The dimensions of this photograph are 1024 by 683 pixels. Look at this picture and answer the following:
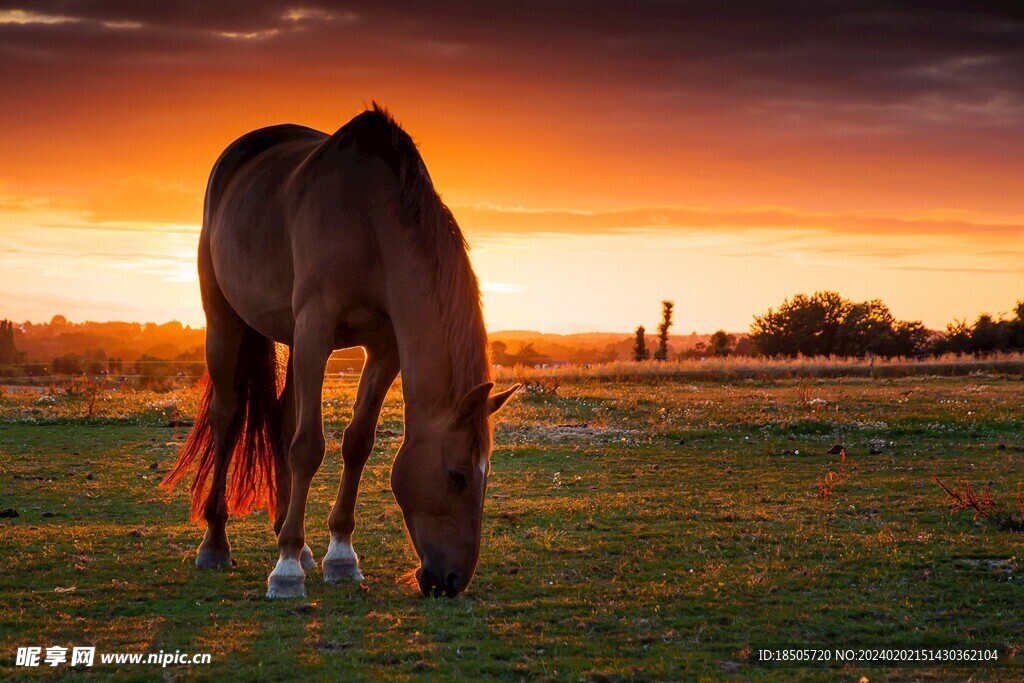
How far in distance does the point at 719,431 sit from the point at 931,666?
11511 mm

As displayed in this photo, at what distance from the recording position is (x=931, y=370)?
3500cm

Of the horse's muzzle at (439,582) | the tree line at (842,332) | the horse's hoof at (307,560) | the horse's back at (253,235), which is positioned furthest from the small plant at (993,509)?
the tree line at (842,332)

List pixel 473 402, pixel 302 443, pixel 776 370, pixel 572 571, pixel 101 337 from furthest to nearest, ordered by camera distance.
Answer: pixel 101 337 < pixel 776 370 < pixel 572 571 < pixel 302 443 < pixel 473 402

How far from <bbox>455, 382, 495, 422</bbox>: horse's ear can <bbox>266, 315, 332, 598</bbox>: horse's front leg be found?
40.5 inches

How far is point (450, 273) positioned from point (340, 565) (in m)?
2.16

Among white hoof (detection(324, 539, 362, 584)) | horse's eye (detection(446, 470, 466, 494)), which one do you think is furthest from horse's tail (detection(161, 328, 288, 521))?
horse's eye (detection(446, 470, 466, 494))

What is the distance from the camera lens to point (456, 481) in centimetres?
547

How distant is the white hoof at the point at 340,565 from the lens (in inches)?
251

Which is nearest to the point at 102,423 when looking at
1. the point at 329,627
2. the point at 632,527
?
the point at 632,527

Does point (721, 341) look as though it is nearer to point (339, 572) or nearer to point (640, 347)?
point (640, 347)

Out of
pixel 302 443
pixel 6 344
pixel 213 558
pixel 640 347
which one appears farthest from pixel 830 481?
pixel 6 344

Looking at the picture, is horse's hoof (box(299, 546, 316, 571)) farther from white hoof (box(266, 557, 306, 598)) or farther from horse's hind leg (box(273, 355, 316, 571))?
white hoof (box(266, 557, 306, 598))

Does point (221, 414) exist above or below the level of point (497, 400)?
below

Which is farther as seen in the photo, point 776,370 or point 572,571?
point 776,370
